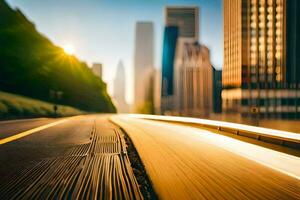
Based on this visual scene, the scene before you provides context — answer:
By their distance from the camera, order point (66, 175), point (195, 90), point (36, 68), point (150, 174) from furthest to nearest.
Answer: point (195, 90)
point (36, 68)
point (150, 174)
point (66, 175)

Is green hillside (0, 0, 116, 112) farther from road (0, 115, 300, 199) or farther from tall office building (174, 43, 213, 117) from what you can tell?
tall office building (174, 43, 213, 117)

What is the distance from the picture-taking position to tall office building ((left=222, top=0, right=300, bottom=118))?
333 feet

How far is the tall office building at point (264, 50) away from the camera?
3994 inches

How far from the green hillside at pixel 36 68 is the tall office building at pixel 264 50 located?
167ft

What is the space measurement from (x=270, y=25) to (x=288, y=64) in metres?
15.4

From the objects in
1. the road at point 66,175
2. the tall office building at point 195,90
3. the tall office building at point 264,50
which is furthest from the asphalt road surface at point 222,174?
the tall office building at point 195,90

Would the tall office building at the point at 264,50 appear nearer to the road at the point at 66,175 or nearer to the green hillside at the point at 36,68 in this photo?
the green hillside at the point at 36,68

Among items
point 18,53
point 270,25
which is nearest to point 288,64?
point 270,25

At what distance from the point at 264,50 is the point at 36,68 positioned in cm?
7619

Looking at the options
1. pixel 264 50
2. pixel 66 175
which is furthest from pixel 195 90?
pixel 66 175

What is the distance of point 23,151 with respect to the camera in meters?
9.84

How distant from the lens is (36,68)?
260 feet

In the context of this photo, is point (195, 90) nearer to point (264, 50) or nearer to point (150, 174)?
point (264, 50)

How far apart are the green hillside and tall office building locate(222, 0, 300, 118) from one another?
2003 inches
